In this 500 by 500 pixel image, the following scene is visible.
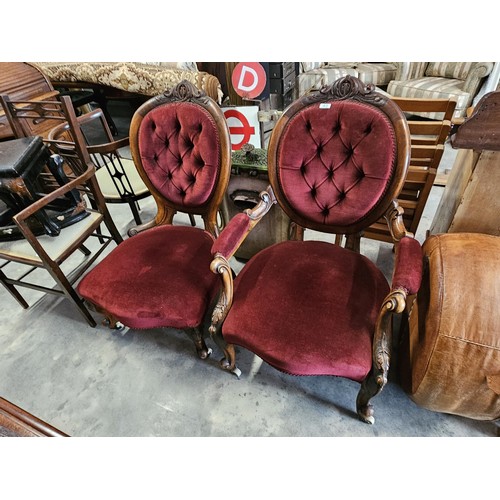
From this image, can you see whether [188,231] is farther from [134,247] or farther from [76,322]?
[76,322]

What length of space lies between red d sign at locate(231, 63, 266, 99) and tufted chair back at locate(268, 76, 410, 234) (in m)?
0.30

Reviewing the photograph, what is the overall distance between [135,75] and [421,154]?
315cm

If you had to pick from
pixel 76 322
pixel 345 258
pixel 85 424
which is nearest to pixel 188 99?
pixel 345 258

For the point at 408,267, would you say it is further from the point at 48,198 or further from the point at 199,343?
the point at 48,198

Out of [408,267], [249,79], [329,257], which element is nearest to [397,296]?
[408,267]

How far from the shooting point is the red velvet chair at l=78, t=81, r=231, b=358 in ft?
3.67

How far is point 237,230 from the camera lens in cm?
111

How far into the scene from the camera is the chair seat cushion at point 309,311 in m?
0.88

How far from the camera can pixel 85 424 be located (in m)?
1.25

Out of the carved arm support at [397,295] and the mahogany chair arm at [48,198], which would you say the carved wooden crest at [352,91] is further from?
the mahogany chair arm at [48,198]

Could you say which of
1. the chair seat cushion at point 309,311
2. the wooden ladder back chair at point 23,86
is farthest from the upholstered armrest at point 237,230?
the wooden ladder back chair at point 23,86

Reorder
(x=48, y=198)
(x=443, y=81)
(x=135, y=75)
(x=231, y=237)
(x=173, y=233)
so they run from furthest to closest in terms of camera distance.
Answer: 1. (x=135, y=75)
2. (x=443, y=81)
3. (x=173, y=233)
4. (x=48, y=198)
5. (x=231, y=237)

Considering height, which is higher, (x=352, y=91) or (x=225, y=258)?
(x=352, y=91)

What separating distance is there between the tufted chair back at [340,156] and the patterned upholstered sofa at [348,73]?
2.54 metres
